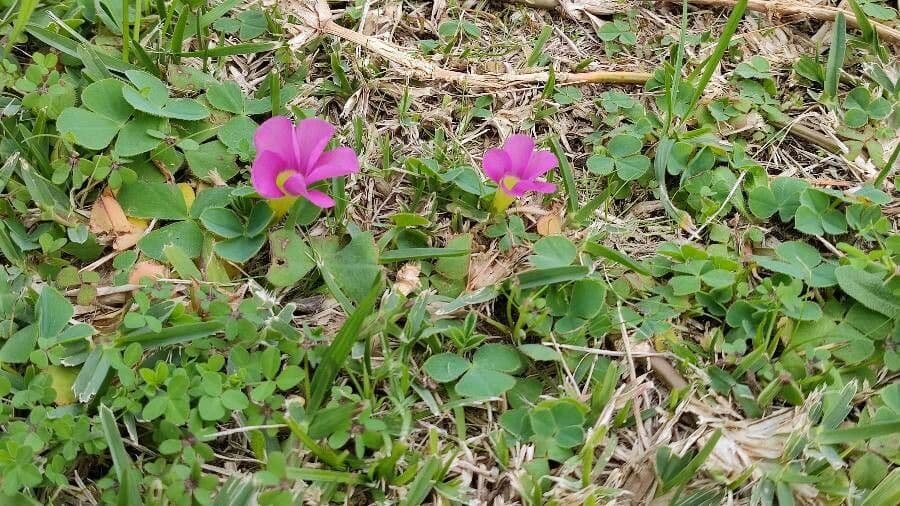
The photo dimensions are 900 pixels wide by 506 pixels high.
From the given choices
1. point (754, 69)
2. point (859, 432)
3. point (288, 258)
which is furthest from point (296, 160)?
point (754, 69)

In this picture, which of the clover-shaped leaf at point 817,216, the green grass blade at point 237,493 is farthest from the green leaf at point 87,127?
the clover-shaped leaf at point 817,216

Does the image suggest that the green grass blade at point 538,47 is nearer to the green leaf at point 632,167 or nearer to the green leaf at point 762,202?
the green leaf at point 632,167

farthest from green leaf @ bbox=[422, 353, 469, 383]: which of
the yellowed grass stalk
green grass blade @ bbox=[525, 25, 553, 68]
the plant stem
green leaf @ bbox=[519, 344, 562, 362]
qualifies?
the plant stem

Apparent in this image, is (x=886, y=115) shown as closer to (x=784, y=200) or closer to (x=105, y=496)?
(x=784, y=200)

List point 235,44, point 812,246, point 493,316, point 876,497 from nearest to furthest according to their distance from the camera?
point 876,497
point 493,316
point 812,246
point 235,44

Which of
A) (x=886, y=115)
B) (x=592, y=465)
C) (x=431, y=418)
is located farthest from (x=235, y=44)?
(x=886, y=115)

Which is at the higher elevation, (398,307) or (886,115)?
(886,115)

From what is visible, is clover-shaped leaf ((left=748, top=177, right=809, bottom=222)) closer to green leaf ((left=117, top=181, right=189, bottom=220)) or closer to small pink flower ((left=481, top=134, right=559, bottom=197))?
small pink flower ((left=481, top=134, right=559, bottom=197))
